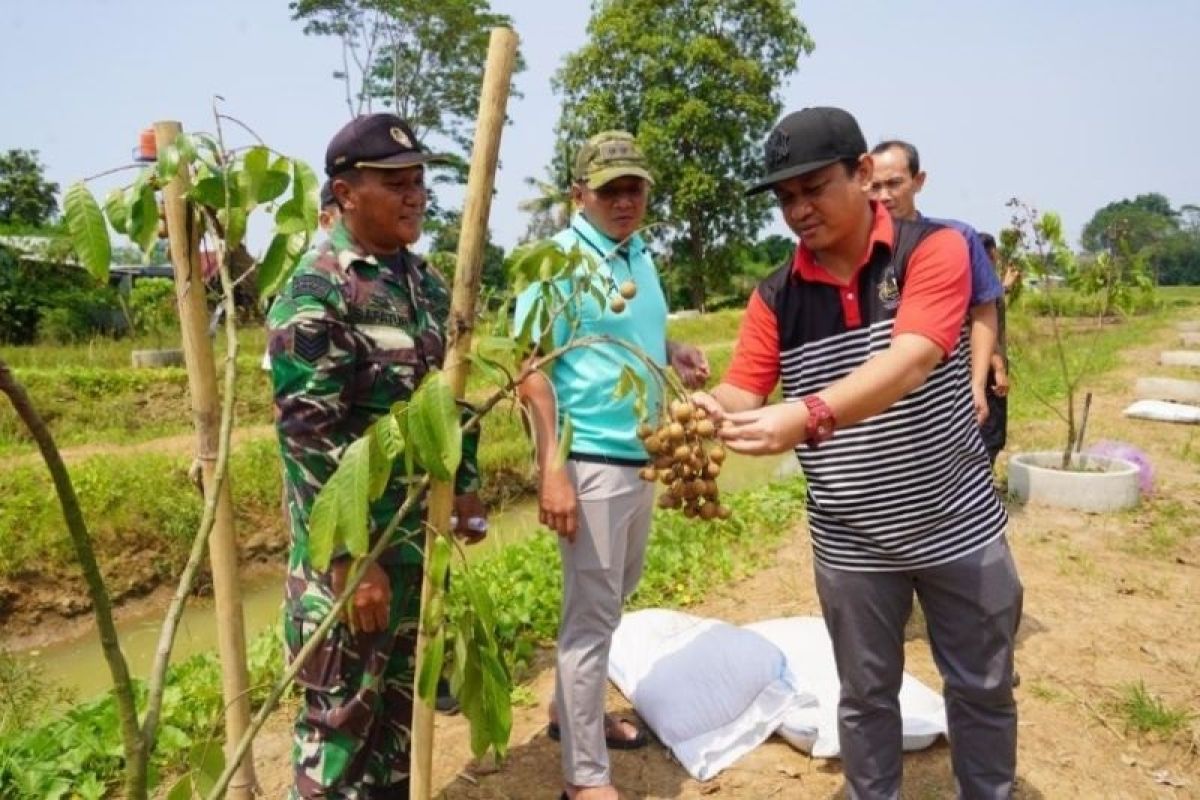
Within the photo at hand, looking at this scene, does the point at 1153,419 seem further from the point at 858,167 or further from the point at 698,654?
the point at 858,167

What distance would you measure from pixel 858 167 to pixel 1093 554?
357 cm

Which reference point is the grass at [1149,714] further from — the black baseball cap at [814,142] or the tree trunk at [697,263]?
the tree trunk at [697,263]

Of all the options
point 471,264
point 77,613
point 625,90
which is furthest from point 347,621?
point 625,90

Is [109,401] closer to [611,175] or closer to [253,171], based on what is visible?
[611,175]

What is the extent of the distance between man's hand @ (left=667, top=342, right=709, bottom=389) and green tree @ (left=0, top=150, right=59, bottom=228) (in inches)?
785

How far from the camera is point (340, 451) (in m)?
1.94

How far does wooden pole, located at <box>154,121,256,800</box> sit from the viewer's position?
1510 mm

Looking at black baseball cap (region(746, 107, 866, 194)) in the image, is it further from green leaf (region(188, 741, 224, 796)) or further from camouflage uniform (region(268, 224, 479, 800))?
green leaf (region(188, 741, 224, 796))

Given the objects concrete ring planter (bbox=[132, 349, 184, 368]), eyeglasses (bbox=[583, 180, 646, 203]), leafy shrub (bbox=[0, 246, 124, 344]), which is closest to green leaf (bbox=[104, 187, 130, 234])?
eyeglasses (bbox=[583, 180, 646, 203])

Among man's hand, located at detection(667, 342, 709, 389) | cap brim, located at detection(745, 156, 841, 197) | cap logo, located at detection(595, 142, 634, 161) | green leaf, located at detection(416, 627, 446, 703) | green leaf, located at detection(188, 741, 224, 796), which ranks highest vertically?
cap logo, located at detection(595, 142, 634, 161)

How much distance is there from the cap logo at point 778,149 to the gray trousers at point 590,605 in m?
0.90

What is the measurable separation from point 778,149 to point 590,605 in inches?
50.6

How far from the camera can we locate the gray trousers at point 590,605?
232 cm

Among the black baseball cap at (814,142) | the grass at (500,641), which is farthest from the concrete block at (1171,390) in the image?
the black baseball cap at (814,142)
